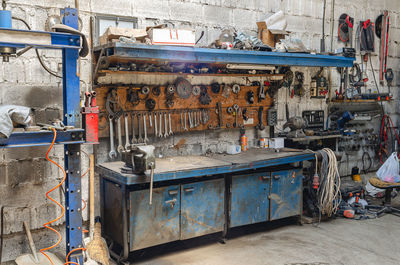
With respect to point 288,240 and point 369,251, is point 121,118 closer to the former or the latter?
point 288,240

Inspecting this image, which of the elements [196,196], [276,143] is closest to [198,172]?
[196,196]

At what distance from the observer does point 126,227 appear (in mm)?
3010

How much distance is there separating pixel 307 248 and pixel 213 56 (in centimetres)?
190

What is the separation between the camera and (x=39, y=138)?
90.8 inches

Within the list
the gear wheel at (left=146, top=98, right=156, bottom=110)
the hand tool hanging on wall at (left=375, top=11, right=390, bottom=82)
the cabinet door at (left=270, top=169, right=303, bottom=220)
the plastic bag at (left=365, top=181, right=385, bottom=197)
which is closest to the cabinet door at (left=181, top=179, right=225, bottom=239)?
the cabinet door at (left=270, top=169, right=303, bottom=220)

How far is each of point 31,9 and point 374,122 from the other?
15.4 feet

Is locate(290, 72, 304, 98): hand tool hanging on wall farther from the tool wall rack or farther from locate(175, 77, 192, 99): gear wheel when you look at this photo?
locate(175, 77, 192, 99): gear wheel

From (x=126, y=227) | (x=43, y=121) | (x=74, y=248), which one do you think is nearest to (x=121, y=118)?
(x=43, y=121)

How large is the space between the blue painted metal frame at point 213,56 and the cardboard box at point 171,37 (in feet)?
0.16

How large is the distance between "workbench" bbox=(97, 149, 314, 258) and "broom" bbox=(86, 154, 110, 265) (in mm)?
92

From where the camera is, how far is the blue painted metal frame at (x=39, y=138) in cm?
223

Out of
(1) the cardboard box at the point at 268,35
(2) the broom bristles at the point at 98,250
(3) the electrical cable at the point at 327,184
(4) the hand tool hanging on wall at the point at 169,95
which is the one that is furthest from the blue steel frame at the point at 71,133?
(3) the electrical cable at the point at 327,184

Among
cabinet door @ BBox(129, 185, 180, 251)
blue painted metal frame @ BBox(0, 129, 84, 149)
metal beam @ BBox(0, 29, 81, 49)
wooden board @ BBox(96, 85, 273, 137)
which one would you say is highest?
metal beam @ BBox(0, 29, 81, 49)

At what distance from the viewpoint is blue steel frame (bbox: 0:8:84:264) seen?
2357 millimetres
